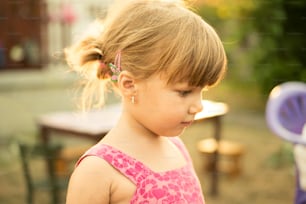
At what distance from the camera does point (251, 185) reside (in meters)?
4.10

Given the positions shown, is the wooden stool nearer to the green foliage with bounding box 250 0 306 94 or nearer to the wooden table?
the wooden table

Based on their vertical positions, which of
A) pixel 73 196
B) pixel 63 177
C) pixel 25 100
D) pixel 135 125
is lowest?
pixel 25 100

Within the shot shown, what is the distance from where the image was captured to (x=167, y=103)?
1.06m

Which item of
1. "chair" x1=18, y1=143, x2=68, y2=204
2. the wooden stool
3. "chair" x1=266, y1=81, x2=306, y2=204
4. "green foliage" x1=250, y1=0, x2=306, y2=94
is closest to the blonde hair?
"chair" x1=266, y1=81, x2=306, y2=204

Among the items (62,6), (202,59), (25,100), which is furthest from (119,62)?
(62,6)

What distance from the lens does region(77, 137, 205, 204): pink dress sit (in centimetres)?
110

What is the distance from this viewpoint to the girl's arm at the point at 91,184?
1.06 m

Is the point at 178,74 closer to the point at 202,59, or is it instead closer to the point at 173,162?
the point at 202,59

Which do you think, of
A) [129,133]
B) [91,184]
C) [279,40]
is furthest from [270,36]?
[91,184]

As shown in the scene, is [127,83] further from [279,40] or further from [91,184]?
[279,40]

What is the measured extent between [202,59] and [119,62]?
17 cm

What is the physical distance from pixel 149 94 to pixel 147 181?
0.18m

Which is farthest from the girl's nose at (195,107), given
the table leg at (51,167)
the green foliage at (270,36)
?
the green foliage at (270,36)

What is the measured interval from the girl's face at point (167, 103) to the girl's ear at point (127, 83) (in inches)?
0.5
